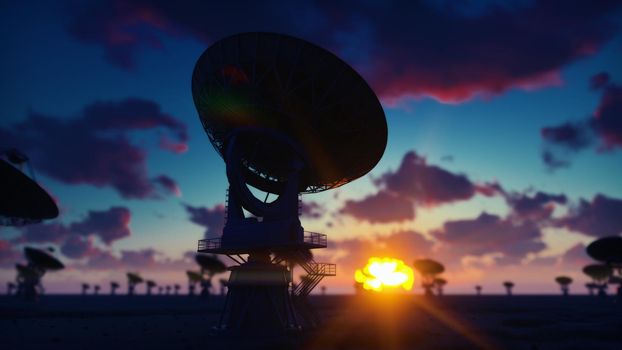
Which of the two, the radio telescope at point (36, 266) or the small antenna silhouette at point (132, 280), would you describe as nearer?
the radio telescope at point (36, 266)

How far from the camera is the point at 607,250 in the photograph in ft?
244

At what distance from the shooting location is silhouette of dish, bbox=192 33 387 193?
28.8 meters

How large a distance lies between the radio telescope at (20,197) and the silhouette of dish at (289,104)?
62.9 feet

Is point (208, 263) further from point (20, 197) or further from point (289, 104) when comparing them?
point (289, 104)

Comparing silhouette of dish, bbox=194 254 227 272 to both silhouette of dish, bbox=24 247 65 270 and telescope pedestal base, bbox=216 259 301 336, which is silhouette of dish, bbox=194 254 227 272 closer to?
silhouette of dish, bbox=24 247 65 270

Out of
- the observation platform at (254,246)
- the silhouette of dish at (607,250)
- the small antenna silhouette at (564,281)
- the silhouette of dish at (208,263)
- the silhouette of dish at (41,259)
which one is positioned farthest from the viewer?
the small antenna silhouette at (564,281)

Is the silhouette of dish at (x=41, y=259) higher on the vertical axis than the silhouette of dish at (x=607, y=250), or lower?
lower

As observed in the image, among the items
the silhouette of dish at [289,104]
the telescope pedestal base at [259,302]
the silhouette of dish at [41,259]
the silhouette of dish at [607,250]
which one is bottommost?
the telescope pedestal base at [259,302]

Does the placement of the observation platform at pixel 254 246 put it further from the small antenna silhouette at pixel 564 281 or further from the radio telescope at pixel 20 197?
the small antenna silhouette at pixel 564 281

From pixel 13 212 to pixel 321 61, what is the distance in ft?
113

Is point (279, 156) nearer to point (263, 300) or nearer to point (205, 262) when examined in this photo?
point (263, 300)

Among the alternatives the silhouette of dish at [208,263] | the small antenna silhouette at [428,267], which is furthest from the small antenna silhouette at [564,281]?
the silhouette of dish at [208,263]

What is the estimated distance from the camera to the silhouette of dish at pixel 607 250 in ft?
240

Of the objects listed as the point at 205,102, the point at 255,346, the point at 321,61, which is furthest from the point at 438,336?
the point at 205,102
